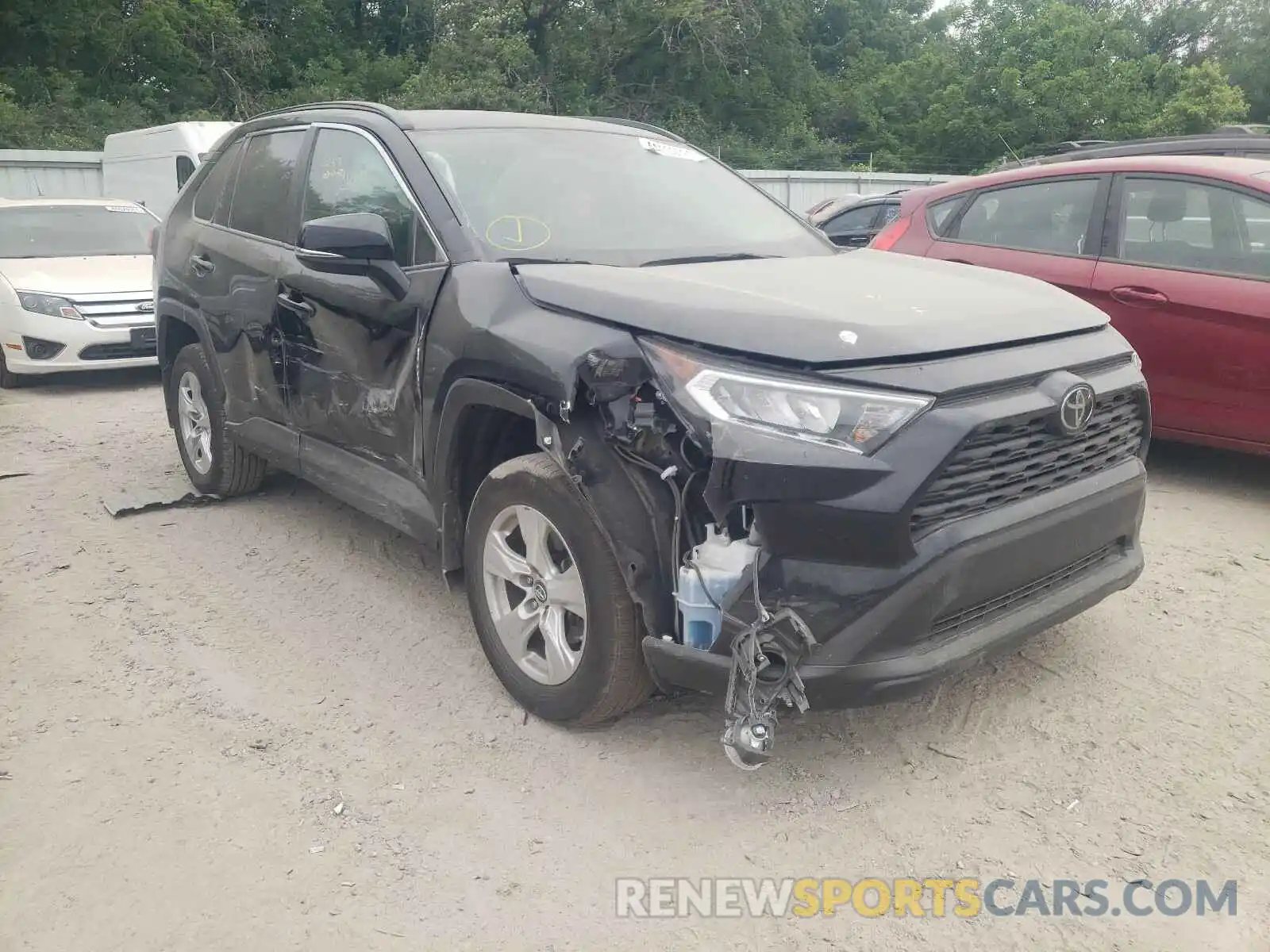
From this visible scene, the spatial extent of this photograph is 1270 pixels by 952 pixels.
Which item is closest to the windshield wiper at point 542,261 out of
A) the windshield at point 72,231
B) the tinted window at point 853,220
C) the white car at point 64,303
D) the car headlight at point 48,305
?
the white car at point 64,303

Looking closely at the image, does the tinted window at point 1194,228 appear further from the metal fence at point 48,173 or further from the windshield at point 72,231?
the metal fence at point 48,173

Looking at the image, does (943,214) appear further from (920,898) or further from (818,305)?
(920,898)

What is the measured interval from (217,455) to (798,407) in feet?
12.1

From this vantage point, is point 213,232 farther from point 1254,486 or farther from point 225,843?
point 1254,486

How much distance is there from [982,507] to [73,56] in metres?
30.6

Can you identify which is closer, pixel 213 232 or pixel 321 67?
pixel 213 232

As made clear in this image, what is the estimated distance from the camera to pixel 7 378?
9.12 metres

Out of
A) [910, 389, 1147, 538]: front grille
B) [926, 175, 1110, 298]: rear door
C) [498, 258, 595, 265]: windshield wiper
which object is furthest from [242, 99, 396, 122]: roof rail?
[926, 175, 1110, 298]: rear door

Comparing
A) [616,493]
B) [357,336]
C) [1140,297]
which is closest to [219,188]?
[357,336]

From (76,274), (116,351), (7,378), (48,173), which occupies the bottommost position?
(7,378)

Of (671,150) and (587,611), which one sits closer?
(587,611)

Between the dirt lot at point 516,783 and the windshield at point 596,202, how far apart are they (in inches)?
59.1

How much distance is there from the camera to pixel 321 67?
29844 mm

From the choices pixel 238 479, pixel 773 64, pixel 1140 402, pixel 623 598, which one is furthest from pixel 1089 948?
pixel 773 64
